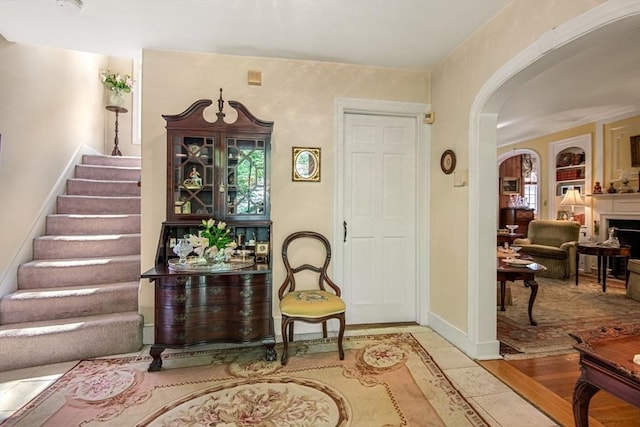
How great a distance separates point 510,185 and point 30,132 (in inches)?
404

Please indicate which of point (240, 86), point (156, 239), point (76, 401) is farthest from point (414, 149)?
point (76, 401)

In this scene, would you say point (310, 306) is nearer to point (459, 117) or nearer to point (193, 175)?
point (193, 175)

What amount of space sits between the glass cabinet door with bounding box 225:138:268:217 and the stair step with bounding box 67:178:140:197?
6.63ft

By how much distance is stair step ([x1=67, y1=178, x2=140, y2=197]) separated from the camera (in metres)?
3.65

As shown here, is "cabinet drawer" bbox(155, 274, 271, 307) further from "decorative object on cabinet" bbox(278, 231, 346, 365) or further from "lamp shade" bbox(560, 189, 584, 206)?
"lamp shade" bbox(560, 189, 584, 206)

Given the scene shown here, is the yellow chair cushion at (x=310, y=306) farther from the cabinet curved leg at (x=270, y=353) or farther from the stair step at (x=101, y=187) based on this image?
the stair step at (x=101, y=187)

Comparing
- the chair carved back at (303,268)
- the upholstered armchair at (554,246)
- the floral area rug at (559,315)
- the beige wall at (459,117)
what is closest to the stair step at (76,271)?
the chair carved back at (303,268)

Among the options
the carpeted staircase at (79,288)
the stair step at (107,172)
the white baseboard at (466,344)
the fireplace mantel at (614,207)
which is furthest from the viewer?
the fireplace mantel at (614,207)

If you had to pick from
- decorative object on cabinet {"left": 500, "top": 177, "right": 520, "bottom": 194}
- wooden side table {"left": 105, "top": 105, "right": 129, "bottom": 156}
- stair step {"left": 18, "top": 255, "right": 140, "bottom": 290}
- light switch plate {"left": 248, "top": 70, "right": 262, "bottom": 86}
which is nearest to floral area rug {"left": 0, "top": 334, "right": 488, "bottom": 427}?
stair step {"left": 18, "top": 255, "right": 140, "bottom": 290}

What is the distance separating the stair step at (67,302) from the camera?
2.57m

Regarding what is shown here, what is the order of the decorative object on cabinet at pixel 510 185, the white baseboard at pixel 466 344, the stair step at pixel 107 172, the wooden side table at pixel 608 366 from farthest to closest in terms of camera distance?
the decorative object on cabinet at pixel 510 185
the stair step at pixel 107 172
the white baseboard at pixel 466 344
the wooden side table at pixel 608 366

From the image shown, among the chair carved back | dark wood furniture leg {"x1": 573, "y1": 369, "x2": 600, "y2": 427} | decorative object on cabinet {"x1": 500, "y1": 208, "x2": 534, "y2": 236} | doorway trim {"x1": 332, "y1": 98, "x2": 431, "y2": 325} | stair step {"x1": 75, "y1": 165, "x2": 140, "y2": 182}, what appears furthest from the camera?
decorative object on cabinet {"x1": 500, "y1": 208, "x2": 534, "y2": 236}

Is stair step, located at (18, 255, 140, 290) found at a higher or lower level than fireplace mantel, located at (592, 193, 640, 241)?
lower

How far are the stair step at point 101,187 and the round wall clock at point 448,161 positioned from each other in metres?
3.68
